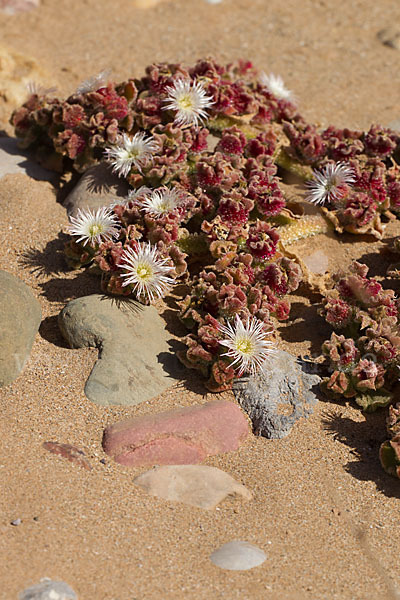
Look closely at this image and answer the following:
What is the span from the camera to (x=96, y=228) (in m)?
4.38

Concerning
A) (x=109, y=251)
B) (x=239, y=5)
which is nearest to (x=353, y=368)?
(x=109, y=251)

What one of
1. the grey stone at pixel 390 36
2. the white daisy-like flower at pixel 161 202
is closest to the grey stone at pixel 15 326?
the white daisy-like flower at pixel 161 202

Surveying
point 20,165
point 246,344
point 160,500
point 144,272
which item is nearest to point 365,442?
point 246,344

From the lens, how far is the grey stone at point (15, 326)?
12.9 ft

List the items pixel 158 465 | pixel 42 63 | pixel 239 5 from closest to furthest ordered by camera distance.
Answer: pixel 158 465
pixel 42 63
pixel 239 5

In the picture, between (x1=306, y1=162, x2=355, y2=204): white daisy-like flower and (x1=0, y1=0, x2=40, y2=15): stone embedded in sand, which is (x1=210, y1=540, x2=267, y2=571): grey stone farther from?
(x1=0, y1=0, x2=40, y2=15): stone embedded in sand

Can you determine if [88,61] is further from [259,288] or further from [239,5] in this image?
[259,288]

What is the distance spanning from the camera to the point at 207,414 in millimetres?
3773

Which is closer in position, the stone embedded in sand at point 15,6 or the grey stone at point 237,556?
the grey stone at point 237,556

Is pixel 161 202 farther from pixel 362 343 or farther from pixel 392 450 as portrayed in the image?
pixel 392 450

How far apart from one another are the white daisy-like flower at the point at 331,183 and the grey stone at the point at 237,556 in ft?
8.36

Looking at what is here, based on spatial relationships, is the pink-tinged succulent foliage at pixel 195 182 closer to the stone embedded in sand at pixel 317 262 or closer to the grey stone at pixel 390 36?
the stone embedded in sand at pixel 317 262

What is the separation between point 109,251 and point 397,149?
242 centimetres

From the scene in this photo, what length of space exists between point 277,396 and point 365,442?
1.74 ft
